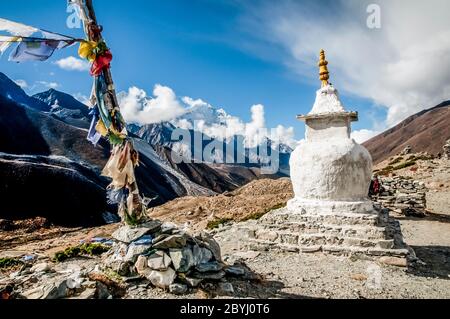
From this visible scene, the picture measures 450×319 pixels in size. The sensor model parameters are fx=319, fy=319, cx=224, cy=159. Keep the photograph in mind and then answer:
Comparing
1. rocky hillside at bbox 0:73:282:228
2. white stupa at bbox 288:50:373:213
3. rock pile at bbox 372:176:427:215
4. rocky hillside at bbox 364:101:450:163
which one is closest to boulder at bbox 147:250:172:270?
white stupa at bbox 288:50:373:213

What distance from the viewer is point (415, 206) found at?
17.0 m

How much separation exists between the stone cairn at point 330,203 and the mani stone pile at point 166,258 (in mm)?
3273

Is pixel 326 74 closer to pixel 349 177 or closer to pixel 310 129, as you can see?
pixel 310 129

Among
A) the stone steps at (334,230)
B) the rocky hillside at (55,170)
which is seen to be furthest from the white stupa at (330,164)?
the rocky hillside at (55,170)

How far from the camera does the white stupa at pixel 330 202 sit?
26.8 ft

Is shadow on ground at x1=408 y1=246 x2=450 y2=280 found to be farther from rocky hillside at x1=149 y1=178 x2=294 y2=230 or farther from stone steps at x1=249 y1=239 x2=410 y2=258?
rocky hillside at x1=149 y1=178 x2=294 y2=230

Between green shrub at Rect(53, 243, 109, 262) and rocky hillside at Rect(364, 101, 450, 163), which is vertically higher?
rocky hillside at Rect(364, 101, 450, 163)

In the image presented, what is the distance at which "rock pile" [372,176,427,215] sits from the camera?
1688cm

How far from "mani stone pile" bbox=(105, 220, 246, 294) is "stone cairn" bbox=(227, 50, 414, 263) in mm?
3273

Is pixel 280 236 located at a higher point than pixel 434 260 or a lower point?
higher

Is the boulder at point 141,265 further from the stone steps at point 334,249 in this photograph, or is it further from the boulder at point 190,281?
the stone steps at point 334,249
